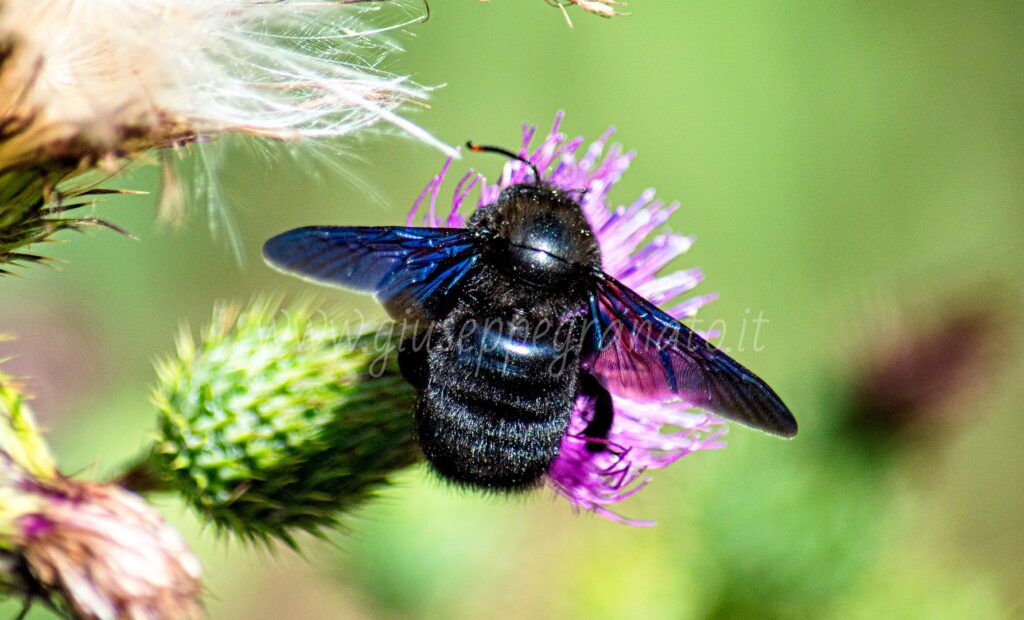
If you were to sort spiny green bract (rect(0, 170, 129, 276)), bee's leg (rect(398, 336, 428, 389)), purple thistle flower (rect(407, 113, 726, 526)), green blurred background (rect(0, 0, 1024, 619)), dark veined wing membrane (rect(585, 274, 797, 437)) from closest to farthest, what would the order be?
1. spiny green bract (rect(0, 170, 129, 276))
2. dark veined wing membrane (rect(585, 274, 797, 437))
3. bee's leg (rect(398, 336, 428, 389))
4. purple thistle flower (rect(407, 113, 726, 526))
5. green blurred background (rect(0, 0, 1024, 619))

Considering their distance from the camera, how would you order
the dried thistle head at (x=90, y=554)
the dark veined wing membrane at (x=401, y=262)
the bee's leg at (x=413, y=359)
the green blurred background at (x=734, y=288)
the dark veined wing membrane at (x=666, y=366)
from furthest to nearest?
the green blurred background at (x=734, y=288) < the bee's leg at (x=413, y=359) < the dark veined wing membrane at (x=401, y=262) < the dark veined wing membrane at (x=666, y=366) < the dried thistle head at (x=90, y=554)

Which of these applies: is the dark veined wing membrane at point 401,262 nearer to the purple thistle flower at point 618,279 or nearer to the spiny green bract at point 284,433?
the purple thistle flower at point 618,279

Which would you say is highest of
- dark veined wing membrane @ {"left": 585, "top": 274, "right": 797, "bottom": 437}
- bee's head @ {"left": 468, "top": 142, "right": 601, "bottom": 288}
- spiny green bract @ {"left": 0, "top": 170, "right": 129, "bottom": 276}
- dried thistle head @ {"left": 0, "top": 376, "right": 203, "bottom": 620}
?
bee's head @ {"left": 468, "top": 142, "right": 601, "bottom": 288}

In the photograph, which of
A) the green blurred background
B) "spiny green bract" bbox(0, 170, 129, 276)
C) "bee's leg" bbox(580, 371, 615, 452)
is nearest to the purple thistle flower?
"bee's leg" bbox(580, 371, 615, 452)

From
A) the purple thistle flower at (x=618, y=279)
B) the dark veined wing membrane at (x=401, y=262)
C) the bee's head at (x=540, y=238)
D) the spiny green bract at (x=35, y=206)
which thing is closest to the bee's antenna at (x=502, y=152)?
the bee's head at (x=540, y=238)

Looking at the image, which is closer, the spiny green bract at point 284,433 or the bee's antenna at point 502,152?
the bee's antenna at point 502,152

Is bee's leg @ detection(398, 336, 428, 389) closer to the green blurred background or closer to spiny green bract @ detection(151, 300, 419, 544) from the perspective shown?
spiny green bract @ detection(151, 300, 419, 544)
